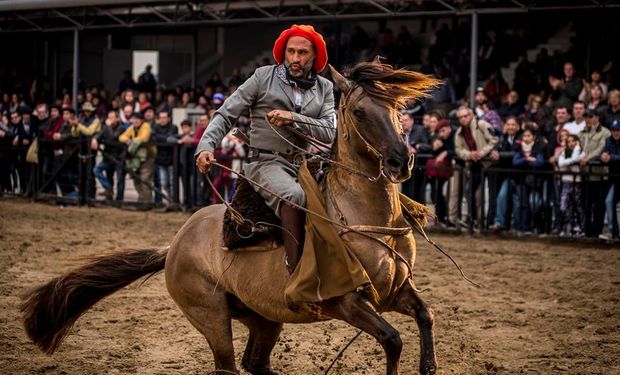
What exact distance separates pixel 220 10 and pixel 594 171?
1008 cm

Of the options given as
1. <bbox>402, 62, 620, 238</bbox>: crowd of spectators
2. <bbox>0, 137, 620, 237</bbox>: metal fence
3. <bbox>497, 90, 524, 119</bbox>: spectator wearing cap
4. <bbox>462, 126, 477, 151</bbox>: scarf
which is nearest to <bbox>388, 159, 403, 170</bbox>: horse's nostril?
<bbox>0, 137, 620, 237</bbox>: metal fence

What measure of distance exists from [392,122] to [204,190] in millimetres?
11307

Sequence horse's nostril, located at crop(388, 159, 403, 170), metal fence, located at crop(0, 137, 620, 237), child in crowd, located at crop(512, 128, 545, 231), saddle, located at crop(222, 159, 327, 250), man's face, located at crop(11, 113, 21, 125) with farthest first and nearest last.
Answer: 1. man's face, located at crop(11, 113, 21, 125)
2. child in crowd, located at crop(512, 128, 545, 231)
3. metal fence, located at crop(0, 137, 620, 237)
4. saddle, located at crop(222, 159, 327, 250)
5. horse's nostril, located at crop(388, 159, 403, 170)

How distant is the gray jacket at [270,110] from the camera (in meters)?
6.11

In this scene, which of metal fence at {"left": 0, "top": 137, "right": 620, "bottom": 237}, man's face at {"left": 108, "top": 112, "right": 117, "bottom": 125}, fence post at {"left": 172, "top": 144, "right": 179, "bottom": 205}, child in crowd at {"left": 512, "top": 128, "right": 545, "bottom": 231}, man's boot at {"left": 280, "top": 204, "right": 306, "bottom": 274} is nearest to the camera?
man's boot at {"left": 280, "top": 204, "right": 306, "bottom": 274}

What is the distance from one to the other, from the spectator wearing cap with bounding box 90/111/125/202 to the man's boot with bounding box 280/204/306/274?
1179cm

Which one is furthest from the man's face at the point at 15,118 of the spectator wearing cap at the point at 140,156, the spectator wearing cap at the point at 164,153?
the spectator wearing cap at the point at 164,153

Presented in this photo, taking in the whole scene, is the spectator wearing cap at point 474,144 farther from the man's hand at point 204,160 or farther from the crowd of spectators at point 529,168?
the man's hand at point 204,160

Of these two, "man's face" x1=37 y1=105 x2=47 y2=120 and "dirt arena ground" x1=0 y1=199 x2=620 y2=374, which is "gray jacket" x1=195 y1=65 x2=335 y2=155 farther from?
"man's face" x1=37 y1=105 x2=47 y2=120

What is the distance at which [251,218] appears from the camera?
20.1 feet

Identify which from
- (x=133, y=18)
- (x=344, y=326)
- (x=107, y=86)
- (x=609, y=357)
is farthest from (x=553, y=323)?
(x=107, y=86)

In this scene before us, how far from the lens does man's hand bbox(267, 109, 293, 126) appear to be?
5.88m

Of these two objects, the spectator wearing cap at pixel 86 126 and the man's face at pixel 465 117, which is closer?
the man's face at pixel 465 117

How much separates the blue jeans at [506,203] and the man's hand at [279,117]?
27.7 feet
